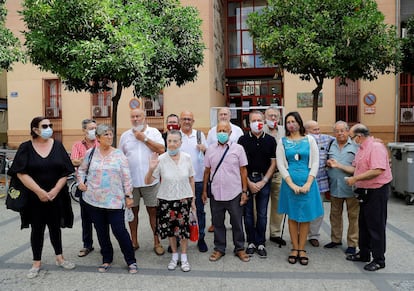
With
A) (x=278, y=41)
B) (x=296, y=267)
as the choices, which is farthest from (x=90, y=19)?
(x=296, y=267)

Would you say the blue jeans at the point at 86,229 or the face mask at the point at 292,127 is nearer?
the face mask at the point at 292,127

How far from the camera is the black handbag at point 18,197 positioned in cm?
400

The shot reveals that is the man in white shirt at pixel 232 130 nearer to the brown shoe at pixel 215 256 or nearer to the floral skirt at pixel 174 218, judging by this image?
the brown shoe at pixel 215 256

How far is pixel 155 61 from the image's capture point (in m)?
9.14

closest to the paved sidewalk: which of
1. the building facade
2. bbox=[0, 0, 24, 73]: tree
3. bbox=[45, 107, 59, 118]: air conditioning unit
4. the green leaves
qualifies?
the green leaves

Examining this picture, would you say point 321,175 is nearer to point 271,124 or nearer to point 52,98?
point 271,124

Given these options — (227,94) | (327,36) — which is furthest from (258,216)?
(227,94)

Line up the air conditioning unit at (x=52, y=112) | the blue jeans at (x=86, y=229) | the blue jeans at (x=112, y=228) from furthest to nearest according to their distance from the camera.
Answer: the air conditioning unit at (x=52, y=112), the blue jeans at (x=86, y=229), the blue jeans at (x=112, y=228)

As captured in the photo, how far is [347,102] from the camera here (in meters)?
14.6

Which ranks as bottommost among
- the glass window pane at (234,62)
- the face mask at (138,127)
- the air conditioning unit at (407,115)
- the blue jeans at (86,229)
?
the blue jeans at (86,229)

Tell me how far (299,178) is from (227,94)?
14.2 m

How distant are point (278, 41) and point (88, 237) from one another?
6.26 metres

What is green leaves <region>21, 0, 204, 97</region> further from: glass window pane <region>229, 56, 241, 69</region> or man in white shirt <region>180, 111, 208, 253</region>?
glass window pane <region>229, 56, 241, 69</region>

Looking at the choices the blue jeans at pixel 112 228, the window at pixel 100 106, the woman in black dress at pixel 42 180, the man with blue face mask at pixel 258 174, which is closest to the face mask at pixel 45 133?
the woman in black dress at pixel 42 180
